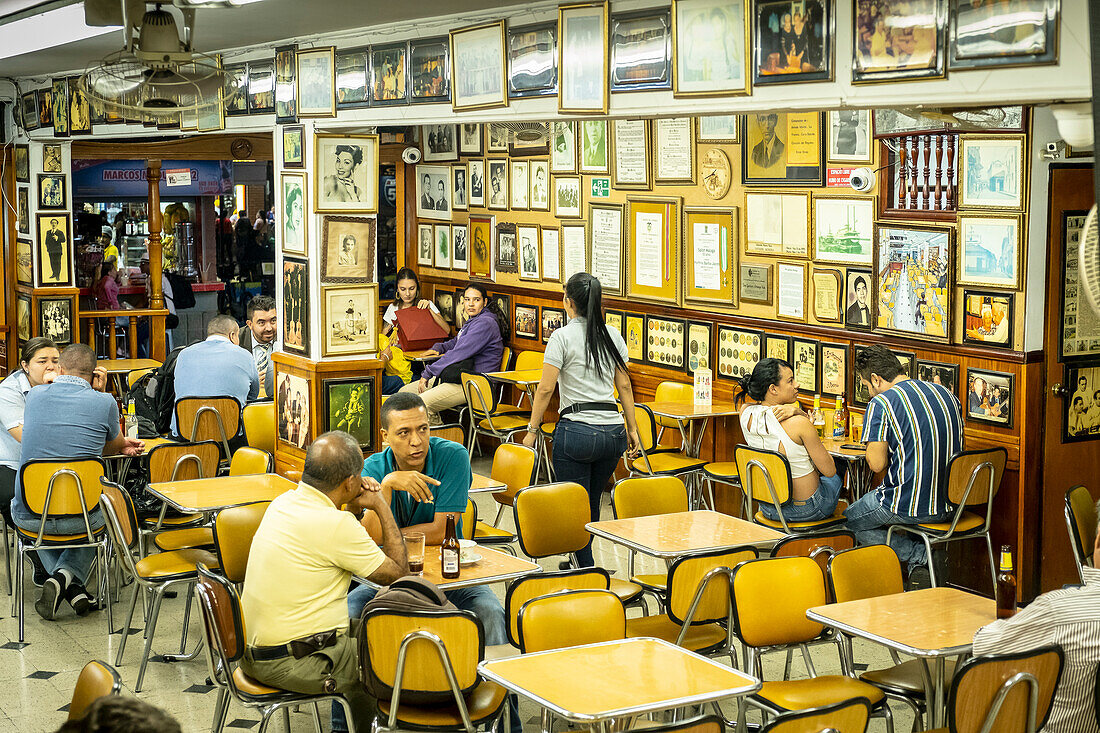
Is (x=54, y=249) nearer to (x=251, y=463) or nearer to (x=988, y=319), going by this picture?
(x=251, y=463)

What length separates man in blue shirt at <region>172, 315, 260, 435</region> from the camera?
8052 mm

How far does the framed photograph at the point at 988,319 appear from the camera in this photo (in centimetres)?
667

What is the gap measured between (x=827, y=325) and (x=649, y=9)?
9.46 ft

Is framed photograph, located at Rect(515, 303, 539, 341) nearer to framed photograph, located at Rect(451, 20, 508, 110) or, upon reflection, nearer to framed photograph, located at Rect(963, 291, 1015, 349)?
framed photograph, located at Rect(451, 20, 508, 110)

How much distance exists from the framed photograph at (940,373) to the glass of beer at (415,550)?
3.27m

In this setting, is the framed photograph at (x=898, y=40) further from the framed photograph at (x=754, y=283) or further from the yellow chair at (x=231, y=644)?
the framed photograph at (x=754, y=283)

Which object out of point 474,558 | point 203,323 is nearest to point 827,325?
point 474,558

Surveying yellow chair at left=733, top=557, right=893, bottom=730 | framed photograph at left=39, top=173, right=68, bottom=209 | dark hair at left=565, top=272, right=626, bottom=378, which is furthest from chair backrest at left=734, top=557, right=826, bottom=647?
framed photograph at left=39, top=173, right=68, bottom=209

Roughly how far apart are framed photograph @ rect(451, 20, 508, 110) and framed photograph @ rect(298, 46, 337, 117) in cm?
114

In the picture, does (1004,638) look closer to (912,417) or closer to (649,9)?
(912,417)

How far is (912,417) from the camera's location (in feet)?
20.4

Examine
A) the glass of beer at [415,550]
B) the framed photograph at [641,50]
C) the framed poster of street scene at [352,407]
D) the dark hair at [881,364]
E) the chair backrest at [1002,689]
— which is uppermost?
the framed photograph at [641,50]

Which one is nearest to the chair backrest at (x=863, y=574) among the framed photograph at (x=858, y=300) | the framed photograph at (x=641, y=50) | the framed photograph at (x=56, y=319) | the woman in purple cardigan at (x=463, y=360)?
the framed photograph at (x=641, y=50)

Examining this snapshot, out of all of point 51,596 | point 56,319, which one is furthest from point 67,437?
point 56,319
